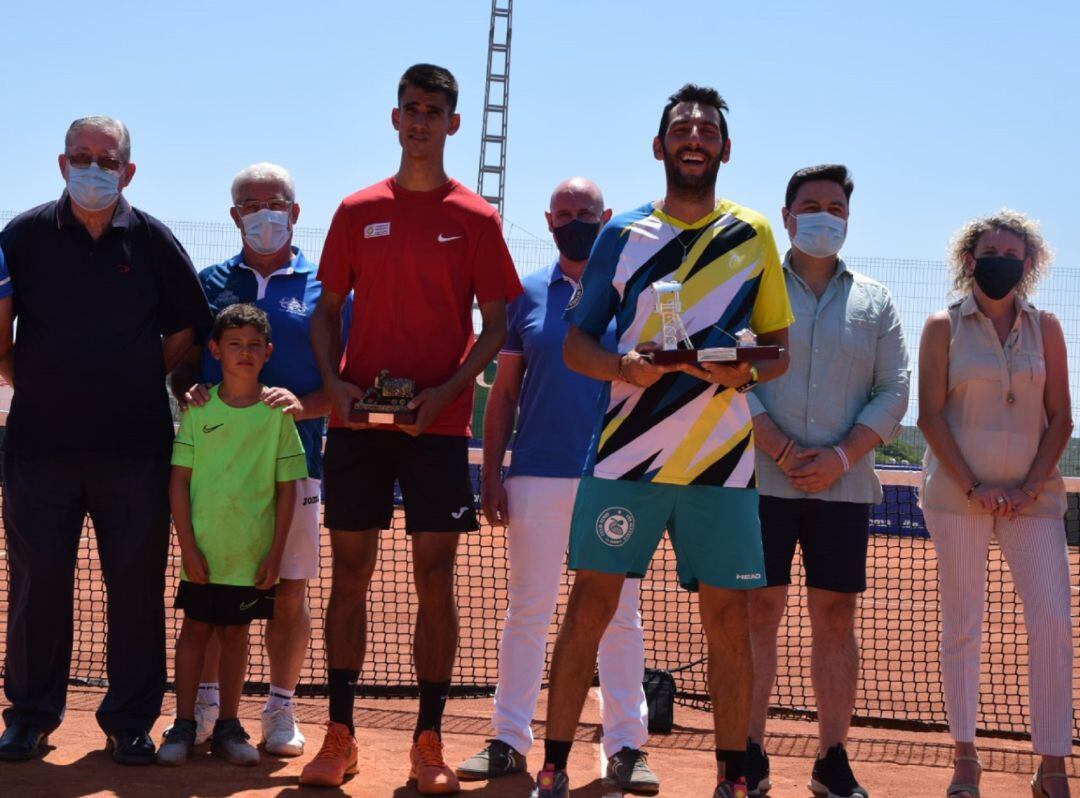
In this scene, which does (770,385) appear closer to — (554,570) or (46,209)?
(554,570)

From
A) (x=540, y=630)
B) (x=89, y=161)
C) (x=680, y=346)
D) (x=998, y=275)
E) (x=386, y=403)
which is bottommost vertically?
(x=540, y=630)

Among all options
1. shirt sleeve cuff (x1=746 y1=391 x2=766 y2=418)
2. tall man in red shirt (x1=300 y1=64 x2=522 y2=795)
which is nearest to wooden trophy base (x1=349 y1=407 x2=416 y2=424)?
tall man in red shirt (x1=300 y1=64 x2=522 y2=795)

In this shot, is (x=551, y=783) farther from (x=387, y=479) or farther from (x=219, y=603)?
(x=219, y=603)

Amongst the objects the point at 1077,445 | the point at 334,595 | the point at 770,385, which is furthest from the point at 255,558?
the point at 1077,445

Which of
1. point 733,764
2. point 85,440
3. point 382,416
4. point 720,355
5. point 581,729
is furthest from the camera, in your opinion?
point 581,729

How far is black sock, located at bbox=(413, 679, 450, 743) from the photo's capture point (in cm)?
550

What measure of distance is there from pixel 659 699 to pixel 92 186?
146 inches

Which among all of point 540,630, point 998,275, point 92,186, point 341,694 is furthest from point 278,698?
point 998,275

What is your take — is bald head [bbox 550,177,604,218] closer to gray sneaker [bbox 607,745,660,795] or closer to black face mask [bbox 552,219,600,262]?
black face mask [bbox 552,219,600,262]

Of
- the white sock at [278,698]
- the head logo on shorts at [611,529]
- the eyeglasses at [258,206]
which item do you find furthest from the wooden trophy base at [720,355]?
the white sock at [278,698]

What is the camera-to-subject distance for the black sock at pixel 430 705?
18.0 ft

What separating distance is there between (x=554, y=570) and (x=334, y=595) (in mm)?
1004

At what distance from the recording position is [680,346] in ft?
15.4

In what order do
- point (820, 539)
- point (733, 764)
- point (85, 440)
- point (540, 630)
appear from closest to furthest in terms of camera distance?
1. point (733, 764)
2. point (820, 539)
3. point (85, 440)
4. point (540, 630)
